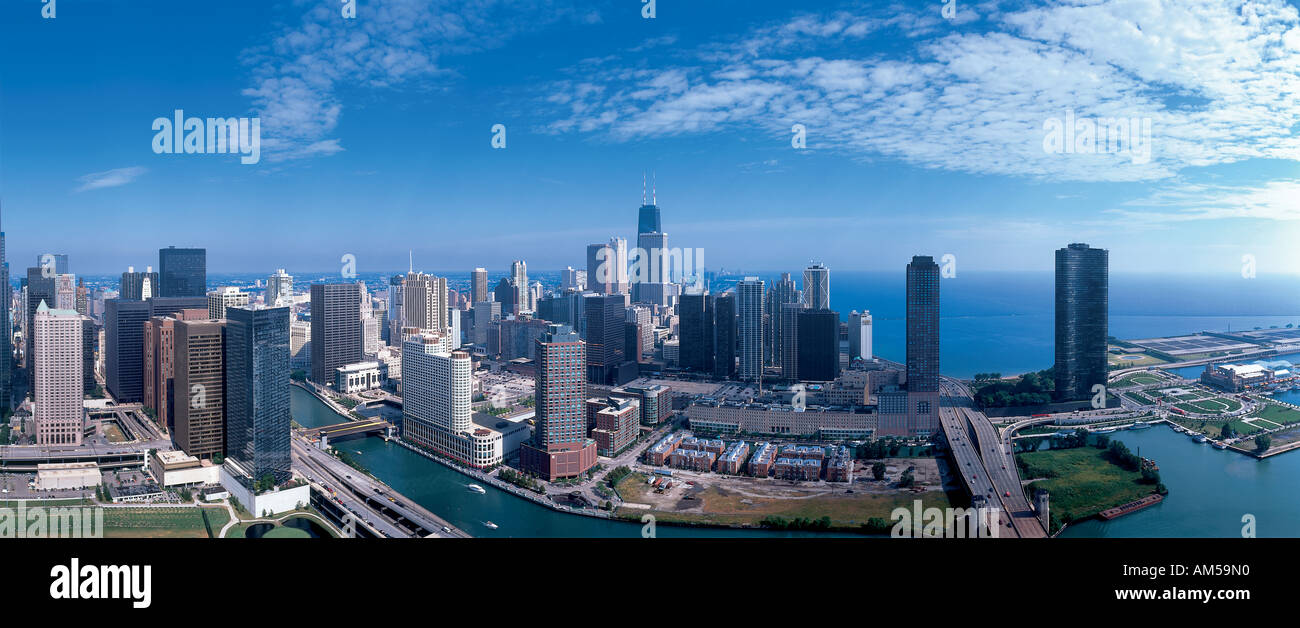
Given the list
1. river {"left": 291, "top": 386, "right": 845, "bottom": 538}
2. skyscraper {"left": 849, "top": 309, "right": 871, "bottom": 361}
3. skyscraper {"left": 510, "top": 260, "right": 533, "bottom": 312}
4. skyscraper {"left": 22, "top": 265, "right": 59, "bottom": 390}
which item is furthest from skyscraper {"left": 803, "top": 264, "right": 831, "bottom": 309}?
skyscraper {"left": 22, "top": 265, "right": 59, "bottom": 390}

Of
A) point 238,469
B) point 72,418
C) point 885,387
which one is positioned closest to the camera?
point 238,469

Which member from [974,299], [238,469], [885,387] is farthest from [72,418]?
[974,299]

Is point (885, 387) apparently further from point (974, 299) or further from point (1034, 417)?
point (974, 299)

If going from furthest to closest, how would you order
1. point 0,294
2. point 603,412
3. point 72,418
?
1. point 0,294
2. point 603,412
3. point 72,418

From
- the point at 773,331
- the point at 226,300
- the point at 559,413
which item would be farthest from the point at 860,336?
the point at 226,300

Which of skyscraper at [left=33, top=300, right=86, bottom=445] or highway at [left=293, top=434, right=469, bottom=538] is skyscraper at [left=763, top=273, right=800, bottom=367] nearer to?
highway at [left=293, top=434, right=469, bottom=538]
